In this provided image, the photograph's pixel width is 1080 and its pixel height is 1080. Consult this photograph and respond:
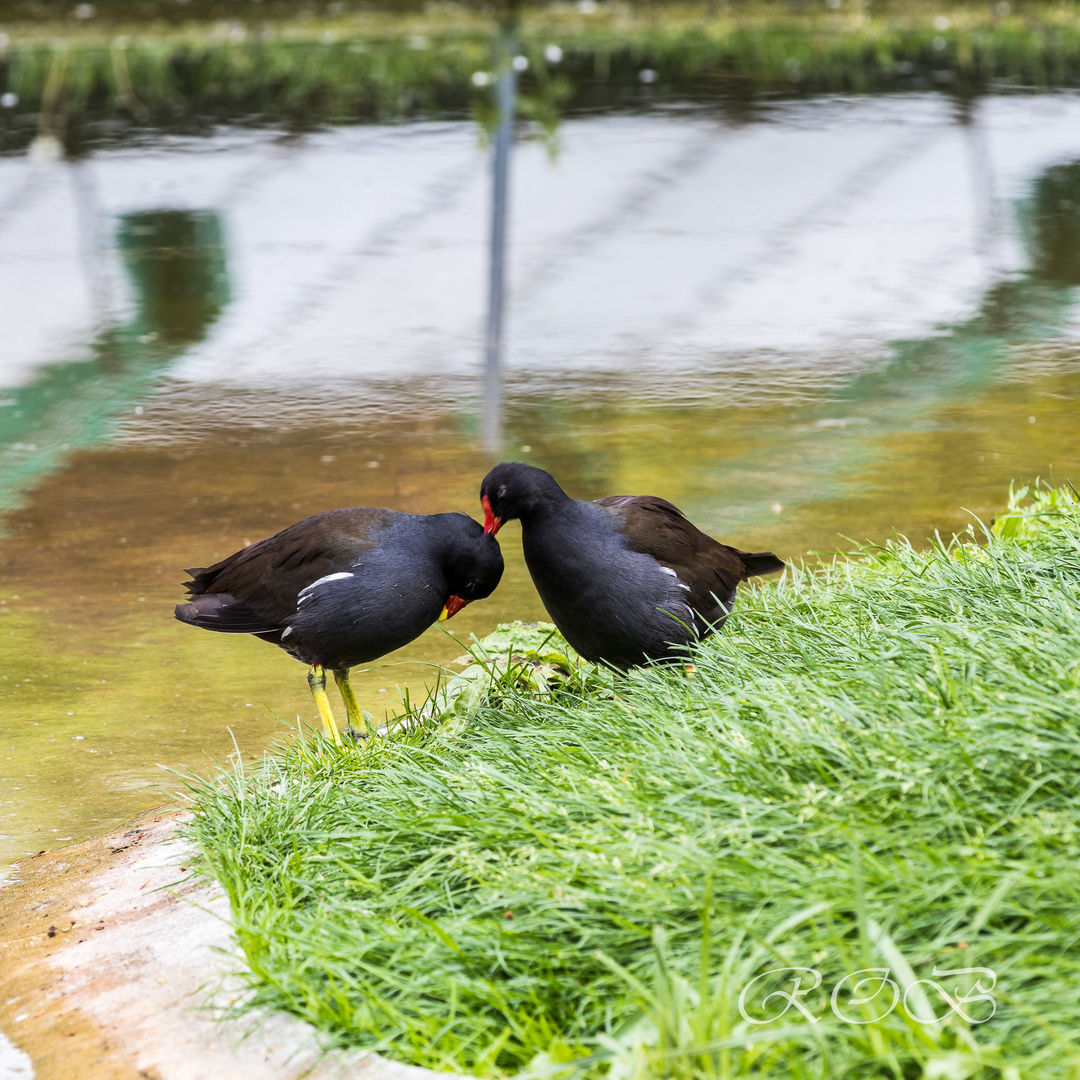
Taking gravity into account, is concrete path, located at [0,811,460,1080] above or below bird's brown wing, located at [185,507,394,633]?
below

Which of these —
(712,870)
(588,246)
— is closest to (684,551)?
(712,870)

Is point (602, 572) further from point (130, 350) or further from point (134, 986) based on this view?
point (130, 350)

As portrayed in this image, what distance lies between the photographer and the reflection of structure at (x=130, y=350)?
6.96 m

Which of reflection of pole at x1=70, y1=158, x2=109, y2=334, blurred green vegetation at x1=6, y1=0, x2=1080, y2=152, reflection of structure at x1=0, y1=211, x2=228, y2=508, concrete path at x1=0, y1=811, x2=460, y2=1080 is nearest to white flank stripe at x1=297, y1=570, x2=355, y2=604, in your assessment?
concrete path at x1=0, y1=811, x2=460, y2=1080

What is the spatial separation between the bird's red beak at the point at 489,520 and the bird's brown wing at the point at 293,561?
0.29 meters

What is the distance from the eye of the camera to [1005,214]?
402 inches

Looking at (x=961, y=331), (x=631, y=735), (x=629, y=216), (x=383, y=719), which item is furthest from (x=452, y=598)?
(x=629, y=216)

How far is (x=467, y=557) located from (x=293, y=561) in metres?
0.51

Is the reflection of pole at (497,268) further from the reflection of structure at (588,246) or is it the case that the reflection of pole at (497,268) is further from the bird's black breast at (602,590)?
the bird's black breast at (602,590)

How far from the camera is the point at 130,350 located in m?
8.30

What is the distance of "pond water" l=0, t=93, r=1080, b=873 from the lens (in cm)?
507

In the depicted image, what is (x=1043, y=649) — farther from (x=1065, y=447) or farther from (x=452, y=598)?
(x=1065, y=447)

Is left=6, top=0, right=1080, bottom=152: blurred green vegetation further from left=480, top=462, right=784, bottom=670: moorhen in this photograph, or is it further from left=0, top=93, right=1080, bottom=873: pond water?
left=480, top=462, right=784, bottom=670: moorhen

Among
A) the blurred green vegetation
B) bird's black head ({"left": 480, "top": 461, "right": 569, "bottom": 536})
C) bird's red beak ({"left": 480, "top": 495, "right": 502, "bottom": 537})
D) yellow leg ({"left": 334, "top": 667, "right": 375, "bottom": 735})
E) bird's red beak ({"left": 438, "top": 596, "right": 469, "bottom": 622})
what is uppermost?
the blurred green vegetation
